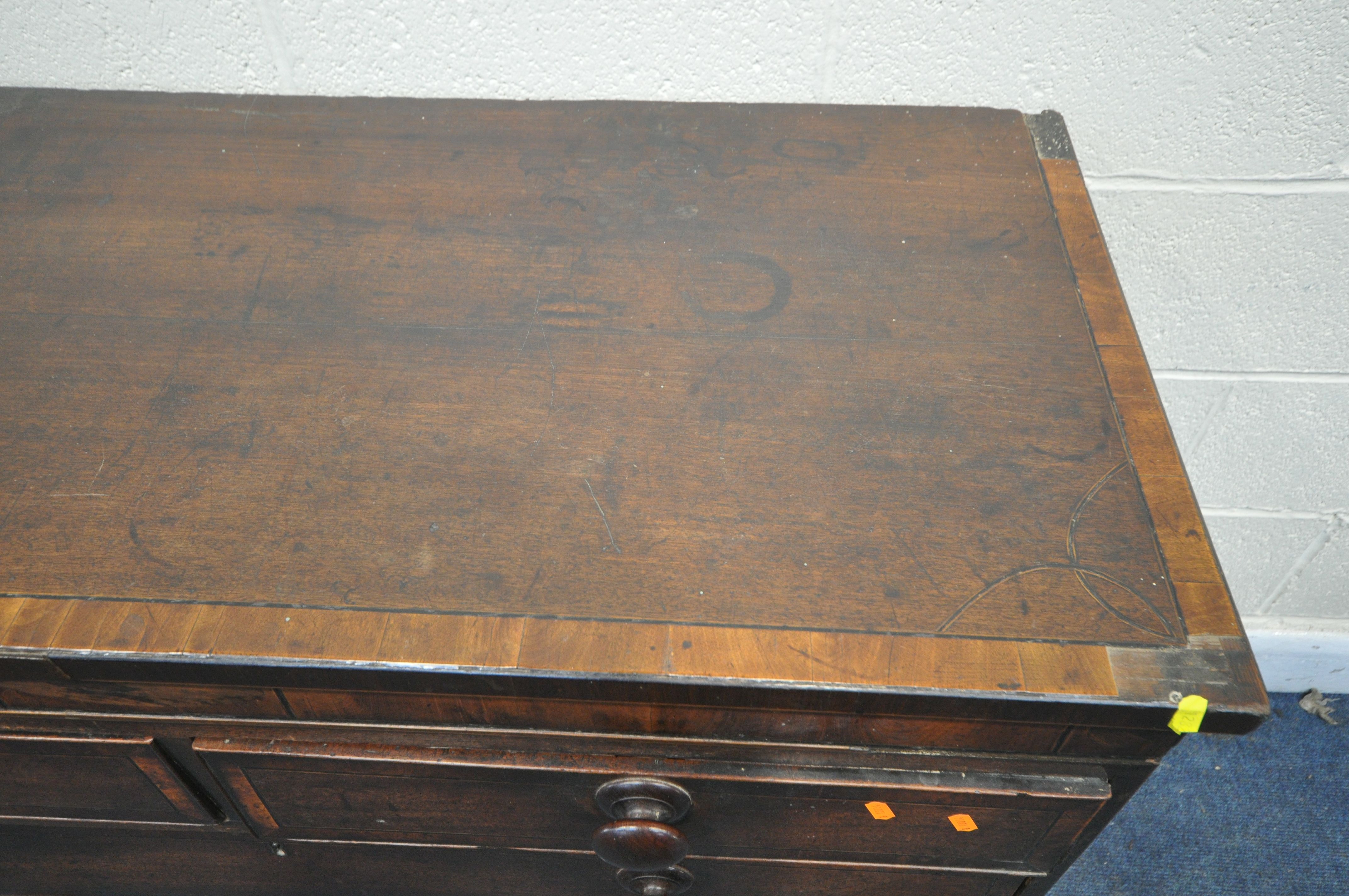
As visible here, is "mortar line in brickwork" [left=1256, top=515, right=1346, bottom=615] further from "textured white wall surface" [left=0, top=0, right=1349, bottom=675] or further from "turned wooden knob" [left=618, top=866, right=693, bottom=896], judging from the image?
"turned wooden knob" [left=618, top=866, right=693, bottom=896]

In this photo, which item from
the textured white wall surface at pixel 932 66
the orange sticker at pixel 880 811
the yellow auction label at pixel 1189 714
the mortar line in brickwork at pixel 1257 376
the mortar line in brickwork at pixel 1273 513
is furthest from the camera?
the mortar line in brickwork at pixel 1273 513

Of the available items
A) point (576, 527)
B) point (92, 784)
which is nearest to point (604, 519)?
point (576, 527)

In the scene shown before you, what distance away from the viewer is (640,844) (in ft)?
1.87

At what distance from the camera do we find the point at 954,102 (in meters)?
0.85

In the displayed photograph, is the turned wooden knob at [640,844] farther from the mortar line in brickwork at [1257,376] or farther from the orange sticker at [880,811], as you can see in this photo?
the mortar line in brickwork at [1257,376]

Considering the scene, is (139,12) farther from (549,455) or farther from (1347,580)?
(1347,580)

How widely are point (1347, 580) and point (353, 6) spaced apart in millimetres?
1474

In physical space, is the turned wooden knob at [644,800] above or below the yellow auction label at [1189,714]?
below

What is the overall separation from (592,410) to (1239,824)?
4.01ft

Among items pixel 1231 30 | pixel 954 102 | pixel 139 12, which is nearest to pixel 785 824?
pixel 954 102

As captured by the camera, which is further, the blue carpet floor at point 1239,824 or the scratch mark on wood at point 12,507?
the blue carpet floor at point 1239,824

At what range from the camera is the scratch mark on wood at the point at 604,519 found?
51cm

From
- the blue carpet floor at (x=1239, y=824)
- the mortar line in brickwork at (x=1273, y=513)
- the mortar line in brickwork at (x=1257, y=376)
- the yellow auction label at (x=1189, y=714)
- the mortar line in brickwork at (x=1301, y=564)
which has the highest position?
the mortar line in brickwork at (x=1257, y=376)

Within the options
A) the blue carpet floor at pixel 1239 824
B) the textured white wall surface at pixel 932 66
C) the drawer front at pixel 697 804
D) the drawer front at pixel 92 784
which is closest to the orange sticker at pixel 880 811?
the drawer front at pixel 697 804
